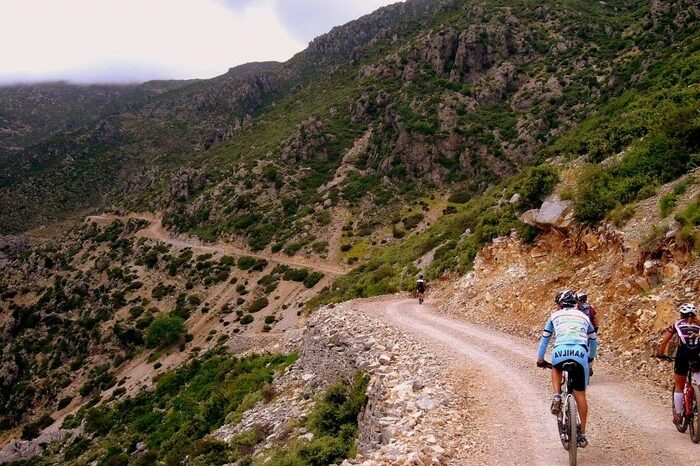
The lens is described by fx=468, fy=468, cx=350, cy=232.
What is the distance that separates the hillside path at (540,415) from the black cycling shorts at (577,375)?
3.80 ft

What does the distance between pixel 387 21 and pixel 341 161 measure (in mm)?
120011

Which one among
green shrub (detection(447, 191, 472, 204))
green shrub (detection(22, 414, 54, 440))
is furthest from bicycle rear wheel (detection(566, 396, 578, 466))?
green shrub (detection(447, 191, 472, 204))

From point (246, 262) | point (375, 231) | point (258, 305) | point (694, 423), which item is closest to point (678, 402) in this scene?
point (694, 423)

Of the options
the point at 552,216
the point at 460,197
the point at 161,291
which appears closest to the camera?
the point at 552,216

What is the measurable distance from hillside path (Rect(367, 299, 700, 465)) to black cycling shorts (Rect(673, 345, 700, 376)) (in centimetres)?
101

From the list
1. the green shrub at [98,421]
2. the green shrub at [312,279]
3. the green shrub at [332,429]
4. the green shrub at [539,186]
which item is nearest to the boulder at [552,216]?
the green shrub at [539,186]

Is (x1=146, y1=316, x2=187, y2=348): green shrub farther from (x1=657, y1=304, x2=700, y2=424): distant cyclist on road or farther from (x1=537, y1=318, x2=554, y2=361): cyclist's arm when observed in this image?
(x1=657, y1=304, x2=700, y2=424): distant cyclist on road

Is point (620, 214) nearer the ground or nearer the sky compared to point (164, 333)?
nearer the sky

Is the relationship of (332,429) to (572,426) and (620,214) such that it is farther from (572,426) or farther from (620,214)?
(620,214)

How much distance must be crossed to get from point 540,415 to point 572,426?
262 centimetres

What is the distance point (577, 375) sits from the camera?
6.10 m

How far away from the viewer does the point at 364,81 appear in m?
104

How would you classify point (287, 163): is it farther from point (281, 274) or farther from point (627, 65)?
point (627, 65)

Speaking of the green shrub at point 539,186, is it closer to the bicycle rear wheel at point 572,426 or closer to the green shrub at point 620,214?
the green shrub at point 620,214
